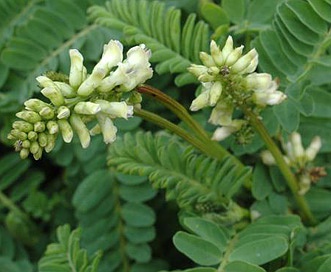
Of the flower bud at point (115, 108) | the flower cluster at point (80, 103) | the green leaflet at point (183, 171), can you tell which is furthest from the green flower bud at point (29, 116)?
the green leaflet at point (183, 171)

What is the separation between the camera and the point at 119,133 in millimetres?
1969

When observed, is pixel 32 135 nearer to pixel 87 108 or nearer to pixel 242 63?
pixel 87 108

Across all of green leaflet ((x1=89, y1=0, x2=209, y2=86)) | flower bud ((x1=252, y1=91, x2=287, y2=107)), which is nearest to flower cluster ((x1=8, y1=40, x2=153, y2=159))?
flower bud ((x1=252, y1=91, x2=287, y2=107))

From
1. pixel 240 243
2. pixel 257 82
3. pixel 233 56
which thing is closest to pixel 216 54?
pixel 233 56

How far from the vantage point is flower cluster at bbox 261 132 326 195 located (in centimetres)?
169

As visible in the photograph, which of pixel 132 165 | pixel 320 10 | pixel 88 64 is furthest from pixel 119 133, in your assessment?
pixel 320 10

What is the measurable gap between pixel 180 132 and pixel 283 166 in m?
0.31

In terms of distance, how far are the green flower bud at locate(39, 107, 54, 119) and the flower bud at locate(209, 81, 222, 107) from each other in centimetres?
29

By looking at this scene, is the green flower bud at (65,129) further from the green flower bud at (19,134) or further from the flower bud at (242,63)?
the flower bud at (242,63)

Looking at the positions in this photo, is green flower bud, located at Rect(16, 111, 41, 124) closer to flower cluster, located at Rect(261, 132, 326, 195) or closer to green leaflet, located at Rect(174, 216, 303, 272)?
green leaflet, located at Rect(174, 216, 303, 272)

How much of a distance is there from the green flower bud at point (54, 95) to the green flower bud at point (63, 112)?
12mm

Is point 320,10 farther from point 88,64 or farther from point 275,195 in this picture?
point 88,64

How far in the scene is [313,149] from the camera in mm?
1718

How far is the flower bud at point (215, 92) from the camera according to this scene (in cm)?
129
